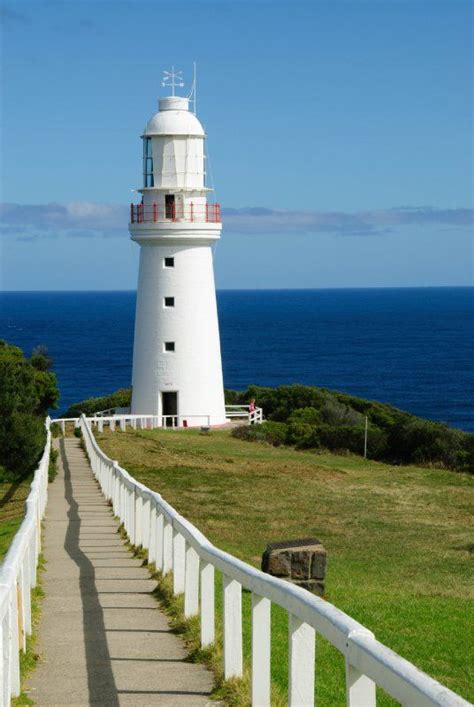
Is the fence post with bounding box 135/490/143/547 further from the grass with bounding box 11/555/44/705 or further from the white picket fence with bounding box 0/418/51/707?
the white picket fence with bounding box 0/418/51/707

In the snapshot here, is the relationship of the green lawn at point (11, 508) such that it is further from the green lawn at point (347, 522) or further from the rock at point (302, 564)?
the rock at point (302, 564)

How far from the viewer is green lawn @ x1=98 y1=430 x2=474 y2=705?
11.0 m

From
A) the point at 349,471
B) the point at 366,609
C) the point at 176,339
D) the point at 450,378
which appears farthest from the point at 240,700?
the point at 450,378

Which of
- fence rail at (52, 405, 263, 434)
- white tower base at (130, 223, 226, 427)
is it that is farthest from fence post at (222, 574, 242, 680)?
white tower base at (130, 223, 226, 427)

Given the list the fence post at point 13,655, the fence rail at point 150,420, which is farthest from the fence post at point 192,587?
the fence rail at point 150,420

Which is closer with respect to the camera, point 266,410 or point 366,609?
point 366,609

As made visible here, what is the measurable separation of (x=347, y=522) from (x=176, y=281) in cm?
1970

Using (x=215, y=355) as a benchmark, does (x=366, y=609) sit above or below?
below

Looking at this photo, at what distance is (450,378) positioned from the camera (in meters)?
107

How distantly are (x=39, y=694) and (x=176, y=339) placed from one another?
33.7 metres

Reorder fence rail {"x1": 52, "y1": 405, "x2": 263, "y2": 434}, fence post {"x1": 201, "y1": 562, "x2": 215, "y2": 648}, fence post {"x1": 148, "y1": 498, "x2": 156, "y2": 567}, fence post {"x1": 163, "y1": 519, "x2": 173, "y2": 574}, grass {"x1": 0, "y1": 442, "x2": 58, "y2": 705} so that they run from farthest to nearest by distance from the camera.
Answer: fence rail {"x1": 52, "y1": 405, "x2": 263, "y2": 434} → fence post {"x1": 148, "y1": 498, "x2": 156, "y2": 567} → fence post {"x1": 163, "y1": 519, "x2": 173, "y2": 574} → fence post {"x1": 201, "y1": 562, "x2": 215, "y2": 648} → grass {"x1": 0, "y1": 442, "x2": 58, "y2": 705}

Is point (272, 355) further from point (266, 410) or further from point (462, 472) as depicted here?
point (462, 472)

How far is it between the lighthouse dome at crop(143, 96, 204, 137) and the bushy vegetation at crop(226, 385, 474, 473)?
10.5m

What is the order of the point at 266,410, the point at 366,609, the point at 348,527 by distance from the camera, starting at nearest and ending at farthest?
1. the point at 366,609
2. the point at 348,527
3. the point at 266,410
